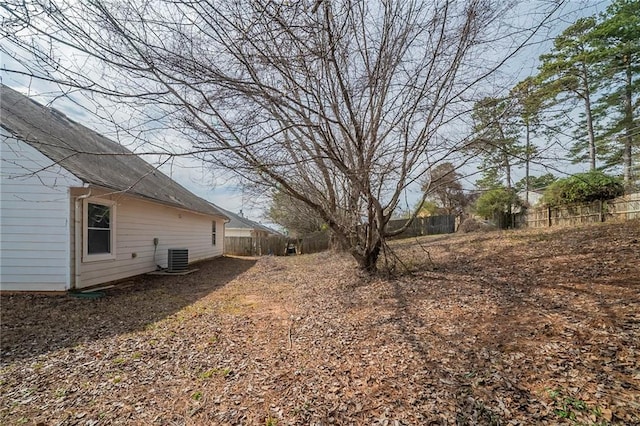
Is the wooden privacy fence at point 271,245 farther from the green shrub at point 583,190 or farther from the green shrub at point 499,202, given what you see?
the green shrub at point 583,190

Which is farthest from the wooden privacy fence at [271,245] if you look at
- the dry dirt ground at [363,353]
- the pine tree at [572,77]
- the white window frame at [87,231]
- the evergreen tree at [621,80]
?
the pine tree at [572,77]

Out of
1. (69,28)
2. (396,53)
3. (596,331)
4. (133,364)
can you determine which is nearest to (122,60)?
(69,28)

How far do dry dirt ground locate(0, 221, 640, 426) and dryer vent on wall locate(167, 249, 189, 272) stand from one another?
3.60 metres

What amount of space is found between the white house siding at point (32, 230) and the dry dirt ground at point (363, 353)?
1.91 ft

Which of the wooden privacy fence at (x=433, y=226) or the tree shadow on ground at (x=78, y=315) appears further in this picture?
the wooden privacy fence at (x=433, y=226)

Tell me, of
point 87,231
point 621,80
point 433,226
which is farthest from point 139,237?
point 433,226

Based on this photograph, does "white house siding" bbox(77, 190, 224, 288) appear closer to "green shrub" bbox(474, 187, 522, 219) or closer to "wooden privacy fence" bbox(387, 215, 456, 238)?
"wooden privacy fence" bbox(387, 215, 456, 238)

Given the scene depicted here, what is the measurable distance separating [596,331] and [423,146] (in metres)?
3.30

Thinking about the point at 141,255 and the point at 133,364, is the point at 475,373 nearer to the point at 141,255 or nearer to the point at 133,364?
the point at 133,364

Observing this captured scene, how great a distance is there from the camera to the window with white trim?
240 inches

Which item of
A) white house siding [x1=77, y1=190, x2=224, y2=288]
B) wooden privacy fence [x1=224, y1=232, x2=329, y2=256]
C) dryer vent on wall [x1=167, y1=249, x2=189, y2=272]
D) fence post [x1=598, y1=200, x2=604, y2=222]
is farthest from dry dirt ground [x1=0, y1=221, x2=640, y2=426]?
wooden privacy fence [x1=224, y1=232, x2=329, y2=256]

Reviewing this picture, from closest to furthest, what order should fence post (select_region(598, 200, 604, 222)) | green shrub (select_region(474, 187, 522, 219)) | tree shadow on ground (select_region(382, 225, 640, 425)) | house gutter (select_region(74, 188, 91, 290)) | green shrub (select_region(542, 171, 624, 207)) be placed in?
1. tree shadow on ground (select_region(382, 225, 640, 425))
2. house gutter (select_region(74, 188, 91, 290))
3. green shrub (select_region(542, 171, 624, 207))
4. fence post (select_region(598, 200, 604, 222))
5. green shrub (select_region(474, 187, 522, 219))

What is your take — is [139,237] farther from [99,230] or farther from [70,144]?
[70,144]

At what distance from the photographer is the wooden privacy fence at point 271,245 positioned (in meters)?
18.3
